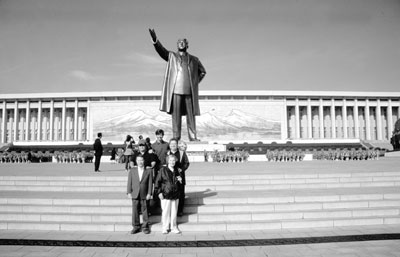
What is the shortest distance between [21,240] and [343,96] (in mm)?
49389

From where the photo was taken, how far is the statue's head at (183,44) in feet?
30.5

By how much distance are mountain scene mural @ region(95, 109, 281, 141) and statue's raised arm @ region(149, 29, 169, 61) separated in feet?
106

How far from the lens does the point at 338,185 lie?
6.79 m

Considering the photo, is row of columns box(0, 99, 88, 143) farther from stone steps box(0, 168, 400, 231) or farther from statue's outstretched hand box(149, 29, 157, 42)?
stone steps box(0, 168, 400, 231)

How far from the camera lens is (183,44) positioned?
366 inches

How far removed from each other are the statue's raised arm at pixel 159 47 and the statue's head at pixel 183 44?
0.46 metres

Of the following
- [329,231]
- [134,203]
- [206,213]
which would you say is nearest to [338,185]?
[329,231]

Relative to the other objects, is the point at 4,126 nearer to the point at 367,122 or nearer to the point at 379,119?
the point at 367,122

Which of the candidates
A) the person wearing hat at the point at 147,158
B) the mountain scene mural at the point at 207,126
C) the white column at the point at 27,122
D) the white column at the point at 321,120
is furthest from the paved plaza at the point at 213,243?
the white column at the point at 27,122

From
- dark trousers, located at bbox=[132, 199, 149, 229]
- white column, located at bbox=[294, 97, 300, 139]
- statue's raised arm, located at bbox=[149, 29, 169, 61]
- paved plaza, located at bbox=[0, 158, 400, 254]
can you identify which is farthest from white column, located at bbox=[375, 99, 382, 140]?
dark trousers, located at bbox=[132, 199, 149, 229]

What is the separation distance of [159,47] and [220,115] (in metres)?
33.8

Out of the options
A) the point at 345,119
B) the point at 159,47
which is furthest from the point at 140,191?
the point at 345,119

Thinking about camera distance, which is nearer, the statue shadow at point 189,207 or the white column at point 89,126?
the statue shadow at point 189,207

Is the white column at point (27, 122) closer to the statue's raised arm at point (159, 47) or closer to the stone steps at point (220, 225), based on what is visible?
the statue's raised arm at point (159, 47)
